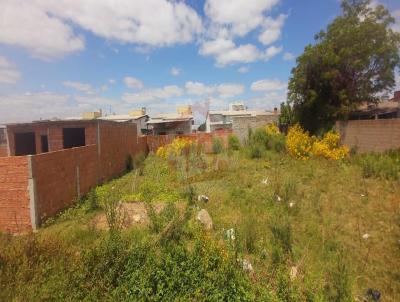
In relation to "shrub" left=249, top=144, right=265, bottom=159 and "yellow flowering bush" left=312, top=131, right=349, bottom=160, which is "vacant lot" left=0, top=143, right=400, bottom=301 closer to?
"yellow flowering bush" left=312, top=131, right=349, bottom=160

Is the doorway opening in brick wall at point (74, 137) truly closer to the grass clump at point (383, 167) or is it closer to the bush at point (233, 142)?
the bush at point (233, 142)

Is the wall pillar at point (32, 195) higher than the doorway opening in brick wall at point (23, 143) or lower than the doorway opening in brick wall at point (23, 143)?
lower

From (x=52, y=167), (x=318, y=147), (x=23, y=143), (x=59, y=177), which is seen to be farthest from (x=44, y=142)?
(x=318, y=147)

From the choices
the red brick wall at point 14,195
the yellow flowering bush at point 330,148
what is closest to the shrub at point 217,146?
the yellow flowering bush at point 330,148

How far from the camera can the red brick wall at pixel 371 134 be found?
33.5 ft

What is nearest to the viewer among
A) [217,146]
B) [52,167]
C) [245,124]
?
[52,167]

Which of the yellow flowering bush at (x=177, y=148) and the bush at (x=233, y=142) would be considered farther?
the bush at (x=233, y=142)

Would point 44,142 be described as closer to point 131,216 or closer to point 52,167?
point 52,167

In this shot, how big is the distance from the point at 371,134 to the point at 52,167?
12.5m

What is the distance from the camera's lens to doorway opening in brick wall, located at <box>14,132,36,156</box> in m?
14.4

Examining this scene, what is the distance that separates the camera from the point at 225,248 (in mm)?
4109

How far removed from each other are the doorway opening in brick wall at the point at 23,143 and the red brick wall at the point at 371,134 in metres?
17.7

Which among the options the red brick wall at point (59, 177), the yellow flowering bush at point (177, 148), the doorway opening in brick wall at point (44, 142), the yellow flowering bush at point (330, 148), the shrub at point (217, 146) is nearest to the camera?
Result: the red brick wall at point (59, 177)

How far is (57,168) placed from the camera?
7.10 metres
